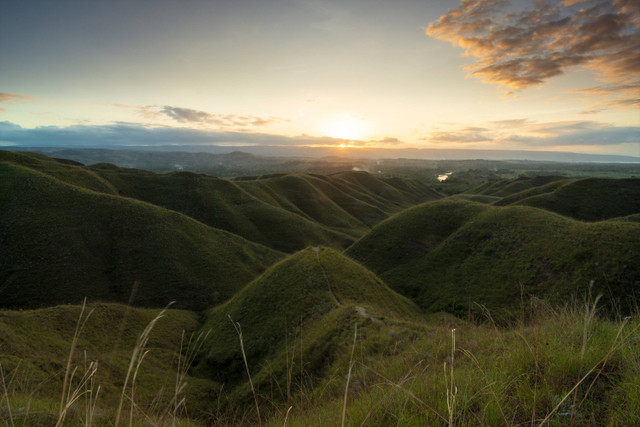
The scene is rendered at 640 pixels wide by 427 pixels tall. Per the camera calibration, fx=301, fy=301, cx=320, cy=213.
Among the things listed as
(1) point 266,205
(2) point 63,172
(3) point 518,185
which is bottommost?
(1) point 266,205

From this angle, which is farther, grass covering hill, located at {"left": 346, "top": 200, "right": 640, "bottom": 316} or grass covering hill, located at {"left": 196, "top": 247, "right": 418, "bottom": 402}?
grass covering hill, located at {"left": 346, "top": 200, "right": 640, "bottom": 316}

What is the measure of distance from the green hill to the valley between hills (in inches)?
7.0

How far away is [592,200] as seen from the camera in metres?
69.4

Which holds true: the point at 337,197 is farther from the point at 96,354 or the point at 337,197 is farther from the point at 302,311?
the point at 96,354

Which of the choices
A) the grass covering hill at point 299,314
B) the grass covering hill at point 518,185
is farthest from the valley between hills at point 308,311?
the grass covering hill at point 518,185

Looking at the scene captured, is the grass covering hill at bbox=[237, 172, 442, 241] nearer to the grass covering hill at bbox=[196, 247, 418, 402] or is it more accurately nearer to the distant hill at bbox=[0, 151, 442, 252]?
the distant hill at bbox=[0, 151, 442, 252]

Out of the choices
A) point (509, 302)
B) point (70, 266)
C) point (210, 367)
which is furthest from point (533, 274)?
point (70, 266)

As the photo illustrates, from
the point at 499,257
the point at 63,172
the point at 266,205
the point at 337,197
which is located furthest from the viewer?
the point at 337,197

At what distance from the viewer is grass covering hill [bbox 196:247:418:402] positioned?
17.6m

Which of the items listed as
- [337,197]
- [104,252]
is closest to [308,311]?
[104,252]

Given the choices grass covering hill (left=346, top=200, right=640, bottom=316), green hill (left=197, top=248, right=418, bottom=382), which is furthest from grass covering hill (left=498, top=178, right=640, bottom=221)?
green hill (left=197, top=248, right=418, bottom=382)

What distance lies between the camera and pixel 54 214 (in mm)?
50719

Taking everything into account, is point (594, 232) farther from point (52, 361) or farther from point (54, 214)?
point (54, 214)

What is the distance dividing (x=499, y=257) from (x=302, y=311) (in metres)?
27.6
